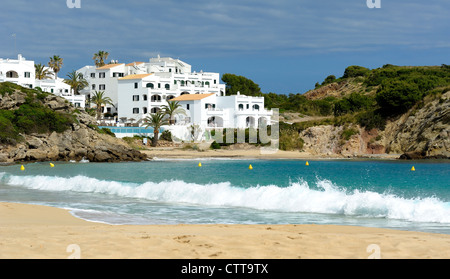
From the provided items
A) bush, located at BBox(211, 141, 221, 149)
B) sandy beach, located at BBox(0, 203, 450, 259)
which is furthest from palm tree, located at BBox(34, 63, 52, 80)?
sandy beach, located at BBox(0, 203, 450, 259)

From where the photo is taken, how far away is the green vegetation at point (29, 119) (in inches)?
2303

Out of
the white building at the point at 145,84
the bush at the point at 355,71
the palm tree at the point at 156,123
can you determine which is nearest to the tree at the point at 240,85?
the white building at the point at 145,84

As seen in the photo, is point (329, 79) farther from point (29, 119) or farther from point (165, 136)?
point (29, 119)

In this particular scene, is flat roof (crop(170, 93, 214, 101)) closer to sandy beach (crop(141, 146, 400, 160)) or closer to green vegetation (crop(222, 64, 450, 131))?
sandy beach (crop(141, 146, 400, 160))

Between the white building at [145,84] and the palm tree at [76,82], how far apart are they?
972 millimetres

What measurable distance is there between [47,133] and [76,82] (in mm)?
38636

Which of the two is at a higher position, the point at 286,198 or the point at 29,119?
the point at 29,119

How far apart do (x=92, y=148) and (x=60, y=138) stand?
3975mm

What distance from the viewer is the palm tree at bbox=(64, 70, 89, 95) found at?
9919cm

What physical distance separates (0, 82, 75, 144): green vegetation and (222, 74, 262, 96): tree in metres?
50.4

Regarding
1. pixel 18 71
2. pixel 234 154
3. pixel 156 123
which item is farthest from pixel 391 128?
pixel 18 71

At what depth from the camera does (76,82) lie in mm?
98938

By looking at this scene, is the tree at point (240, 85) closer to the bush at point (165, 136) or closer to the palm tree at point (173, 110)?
the palm tree at point (173, 110)

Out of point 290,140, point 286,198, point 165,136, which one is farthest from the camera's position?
point 165,136
